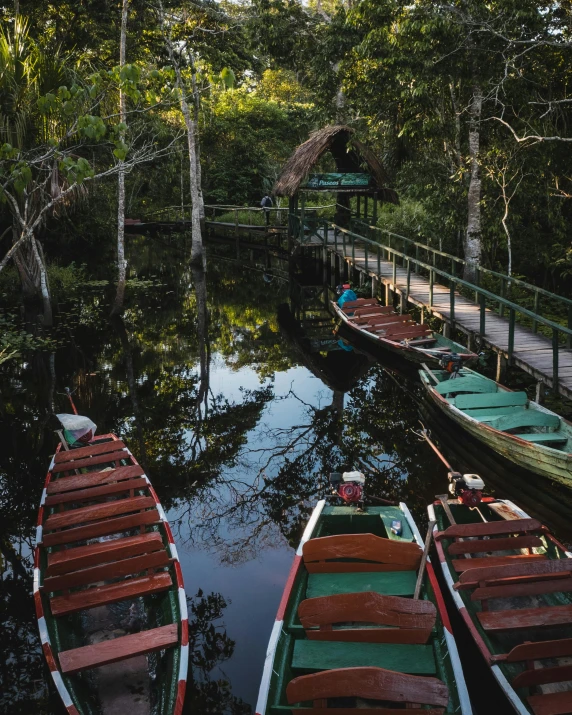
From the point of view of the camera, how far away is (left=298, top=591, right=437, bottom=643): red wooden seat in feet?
17.0

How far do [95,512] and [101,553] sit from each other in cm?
108

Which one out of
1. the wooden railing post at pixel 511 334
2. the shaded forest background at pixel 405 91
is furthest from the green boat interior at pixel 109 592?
the wooden railing post at pixel 511 334

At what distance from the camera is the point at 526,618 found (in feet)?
18.0

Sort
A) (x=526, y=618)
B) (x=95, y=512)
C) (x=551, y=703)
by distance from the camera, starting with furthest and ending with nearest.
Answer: (x=95, y=512) → (x=526, y=618) → (x=551, y=703)

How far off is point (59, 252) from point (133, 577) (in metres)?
20.8

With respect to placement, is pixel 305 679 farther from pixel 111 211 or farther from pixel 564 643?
pixel 111 211

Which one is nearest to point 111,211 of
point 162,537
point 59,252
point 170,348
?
point 59,252

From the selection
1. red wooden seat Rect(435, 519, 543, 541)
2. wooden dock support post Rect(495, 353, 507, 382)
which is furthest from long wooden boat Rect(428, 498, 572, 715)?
wooden dock support post Rect(495, 353, 507, 382)

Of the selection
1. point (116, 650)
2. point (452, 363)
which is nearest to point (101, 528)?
point (116, 650)

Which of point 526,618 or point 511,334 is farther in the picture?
point 511,334

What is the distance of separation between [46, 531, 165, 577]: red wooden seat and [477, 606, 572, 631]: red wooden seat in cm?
331

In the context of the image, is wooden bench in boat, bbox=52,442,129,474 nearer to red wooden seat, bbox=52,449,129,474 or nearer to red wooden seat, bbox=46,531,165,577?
red wooden seat, bbox=52,449,129,474

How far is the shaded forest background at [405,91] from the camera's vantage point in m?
14.3

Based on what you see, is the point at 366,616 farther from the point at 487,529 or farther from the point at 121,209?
the point at 121,209
